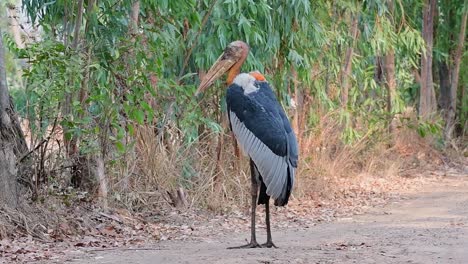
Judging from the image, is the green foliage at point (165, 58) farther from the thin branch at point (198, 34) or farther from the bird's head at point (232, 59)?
the bird's head at point (232, 59)

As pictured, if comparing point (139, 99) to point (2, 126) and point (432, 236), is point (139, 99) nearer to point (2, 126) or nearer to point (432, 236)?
point (2, 126)

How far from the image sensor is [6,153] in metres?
8.77

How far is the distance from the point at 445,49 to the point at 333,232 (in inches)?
477

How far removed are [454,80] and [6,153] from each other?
1352cm

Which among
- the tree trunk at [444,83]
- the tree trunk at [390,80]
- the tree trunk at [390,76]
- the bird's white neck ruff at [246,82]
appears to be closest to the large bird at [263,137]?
the bird's white neck ruff at [246,82]

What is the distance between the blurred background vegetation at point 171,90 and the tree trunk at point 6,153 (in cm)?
26

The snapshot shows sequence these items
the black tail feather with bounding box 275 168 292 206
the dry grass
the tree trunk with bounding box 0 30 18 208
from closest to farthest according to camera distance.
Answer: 1. the black tail feather with bounding box 275 168 292 206
2. the tree trunk with bounding box 0 30 18 208
3. the dry grass

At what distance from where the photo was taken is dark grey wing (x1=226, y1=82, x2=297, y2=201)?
813cm

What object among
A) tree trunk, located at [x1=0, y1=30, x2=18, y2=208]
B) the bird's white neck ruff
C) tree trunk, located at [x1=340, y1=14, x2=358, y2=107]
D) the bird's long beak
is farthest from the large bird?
tree trunk, located at [x1=340, y1=14, x2=358, y2=107]

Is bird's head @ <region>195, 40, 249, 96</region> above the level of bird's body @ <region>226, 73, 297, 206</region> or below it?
above

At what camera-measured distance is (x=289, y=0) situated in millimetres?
11375

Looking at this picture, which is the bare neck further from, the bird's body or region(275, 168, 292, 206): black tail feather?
region(275, 168, 292, 206): black tail feather

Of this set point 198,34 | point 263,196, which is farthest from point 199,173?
point 263,196

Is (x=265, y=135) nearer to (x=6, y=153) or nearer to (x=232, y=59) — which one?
(x=232, y=59)
